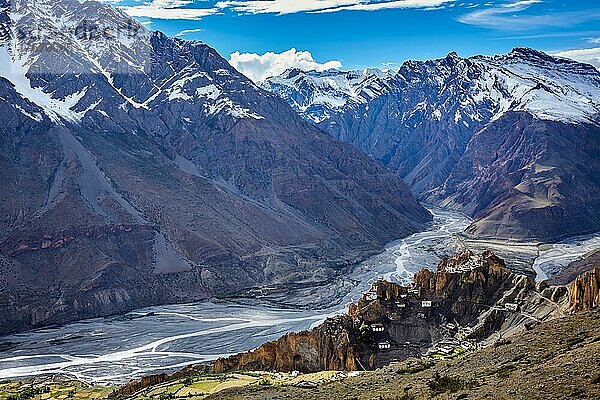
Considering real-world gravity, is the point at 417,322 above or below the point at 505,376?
below

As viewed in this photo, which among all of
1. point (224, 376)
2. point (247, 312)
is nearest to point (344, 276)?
point (247, 312)

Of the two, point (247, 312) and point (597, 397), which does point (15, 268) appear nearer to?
point (247, 312)

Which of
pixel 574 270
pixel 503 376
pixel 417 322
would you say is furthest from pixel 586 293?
pixel 574 270

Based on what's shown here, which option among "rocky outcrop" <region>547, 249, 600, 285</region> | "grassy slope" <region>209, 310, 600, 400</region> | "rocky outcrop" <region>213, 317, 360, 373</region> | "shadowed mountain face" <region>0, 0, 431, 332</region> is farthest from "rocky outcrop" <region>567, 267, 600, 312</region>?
"shadowed mountain face" <region>0, 0, 431, 332</region>

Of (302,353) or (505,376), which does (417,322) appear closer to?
(302,353)

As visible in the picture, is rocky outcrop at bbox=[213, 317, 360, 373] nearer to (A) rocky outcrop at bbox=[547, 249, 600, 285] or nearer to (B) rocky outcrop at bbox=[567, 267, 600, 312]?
(B) rocky outcrop at bbox=[567, 267, 600, 312]

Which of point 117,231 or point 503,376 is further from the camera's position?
point 117,231
